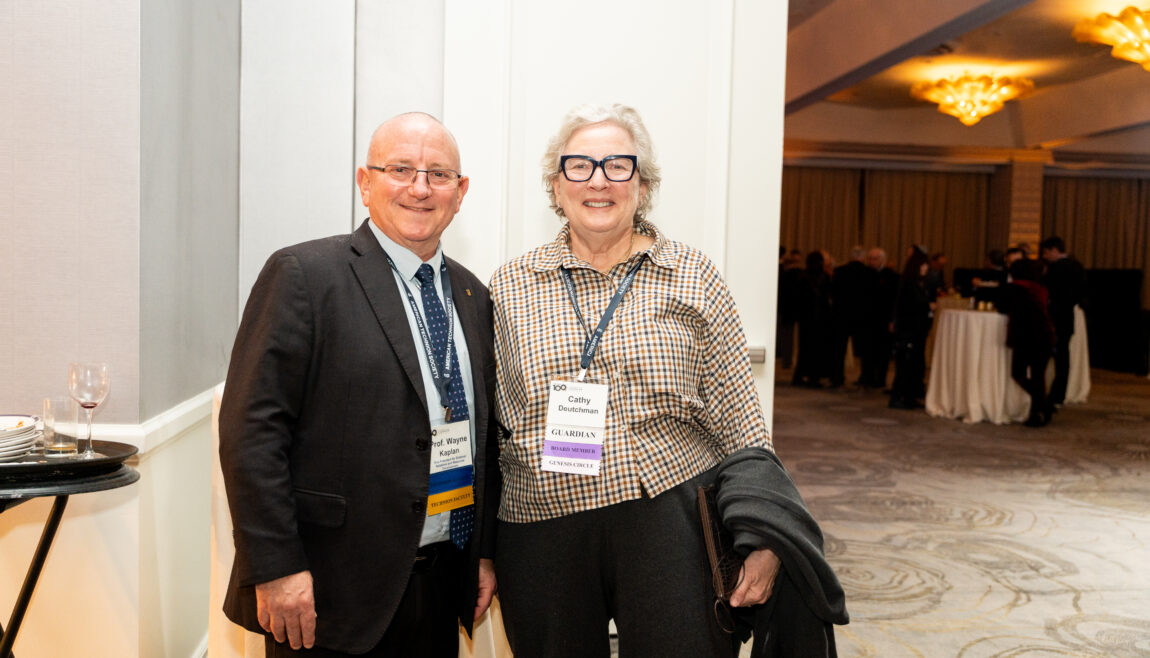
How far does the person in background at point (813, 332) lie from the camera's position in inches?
384


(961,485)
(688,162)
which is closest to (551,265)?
(688,162)

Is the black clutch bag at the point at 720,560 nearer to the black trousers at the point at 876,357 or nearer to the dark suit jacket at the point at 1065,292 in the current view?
the dark suit jacket at the point at 1065,292

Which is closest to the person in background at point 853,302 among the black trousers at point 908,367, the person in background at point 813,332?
the person in background at point 813,332

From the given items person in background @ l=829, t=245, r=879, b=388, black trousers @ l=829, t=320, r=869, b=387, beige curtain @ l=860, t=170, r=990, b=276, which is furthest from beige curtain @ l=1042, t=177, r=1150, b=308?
black trousers @ l=829, t=320, r=869, b=387

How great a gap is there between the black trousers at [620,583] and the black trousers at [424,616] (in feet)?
0.44

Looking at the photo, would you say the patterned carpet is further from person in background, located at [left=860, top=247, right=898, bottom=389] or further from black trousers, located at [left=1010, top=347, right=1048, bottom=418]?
person in background, located at [left=860, top=247, right=898, bottom=389]

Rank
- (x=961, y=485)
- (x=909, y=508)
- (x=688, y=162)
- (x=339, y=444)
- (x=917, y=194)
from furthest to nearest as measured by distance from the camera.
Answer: (x=917, y=194)
(x=961, y=485)
(x=909, y=508)
(x=688, y=162)
(x=339, y=444)

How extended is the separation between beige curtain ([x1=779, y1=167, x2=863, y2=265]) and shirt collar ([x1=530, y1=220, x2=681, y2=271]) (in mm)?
13522

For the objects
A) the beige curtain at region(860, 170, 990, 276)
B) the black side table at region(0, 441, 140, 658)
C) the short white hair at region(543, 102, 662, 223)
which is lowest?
the black side table at region(0, 441, 140, 658)

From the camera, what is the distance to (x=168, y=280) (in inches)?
84.5

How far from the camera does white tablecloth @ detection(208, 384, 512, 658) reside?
6.18 feet

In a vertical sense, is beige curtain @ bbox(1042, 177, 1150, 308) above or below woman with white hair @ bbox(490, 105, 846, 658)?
above

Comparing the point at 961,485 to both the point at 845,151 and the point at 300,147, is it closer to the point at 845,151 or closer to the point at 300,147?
the point at 300,147

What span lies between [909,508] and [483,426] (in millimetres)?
3864
